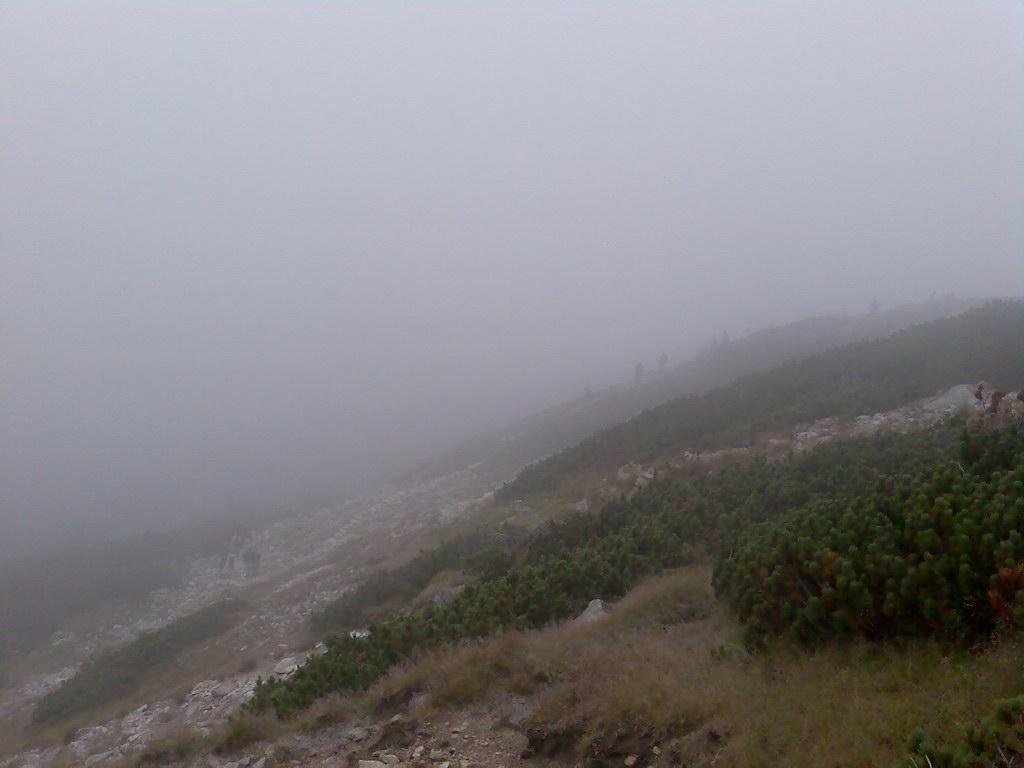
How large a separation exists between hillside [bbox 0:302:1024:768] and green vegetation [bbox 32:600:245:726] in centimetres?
9

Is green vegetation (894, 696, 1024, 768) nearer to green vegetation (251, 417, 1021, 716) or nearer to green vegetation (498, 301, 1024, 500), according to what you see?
green vegetation (251, 417, 1021, 716)

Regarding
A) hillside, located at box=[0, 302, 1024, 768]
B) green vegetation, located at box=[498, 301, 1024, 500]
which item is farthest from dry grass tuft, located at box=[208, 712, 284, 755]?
green vegetation, located at box=[498, 301, 1024, 500]

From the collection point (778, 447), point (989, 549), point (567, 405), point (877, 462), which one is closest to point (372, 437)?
point (567, 405)

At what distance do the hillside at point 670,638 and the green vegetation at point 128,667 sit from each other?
0.30ft

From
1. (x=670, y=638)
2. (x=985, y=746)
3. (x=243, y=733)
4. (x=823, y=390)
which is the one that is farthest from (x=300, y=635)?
(x=823, y=390)

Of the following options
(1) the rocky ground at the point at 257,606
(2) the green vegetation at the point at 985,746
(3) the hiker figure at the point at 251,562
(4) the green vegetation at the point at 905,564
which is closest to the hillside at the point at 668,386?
(1) the rocky ground at the point at 257,606

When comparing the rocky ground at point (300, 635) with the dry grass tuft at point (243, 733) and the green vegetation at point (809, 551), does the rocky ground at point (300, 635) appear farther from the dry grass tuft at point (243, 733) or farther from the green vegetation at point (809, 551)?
the green vegetation at point (809, 551)

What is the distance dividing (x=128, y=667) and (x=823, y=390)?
24.6 meters

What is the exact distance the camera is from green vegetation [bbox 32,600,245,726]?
623 inches

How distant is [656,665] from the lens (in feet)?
20.9

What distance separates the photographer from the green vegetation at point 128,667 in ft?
51.9

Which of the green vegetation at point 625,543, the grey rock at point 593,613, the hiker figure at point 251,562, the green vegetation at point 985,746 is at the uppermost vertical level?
the green vegetation at point 985,746

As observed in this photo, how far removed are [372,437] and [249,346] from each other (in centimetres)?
7073

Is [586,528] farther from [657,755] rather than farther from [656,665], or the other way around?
[657,755]
